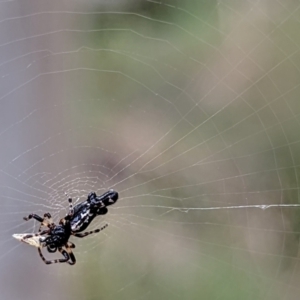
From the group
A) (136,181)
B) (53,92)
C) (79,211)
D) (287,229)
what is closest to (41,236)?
(79,211)

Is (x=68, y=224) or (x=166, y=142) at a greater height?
(x=166, y=142)

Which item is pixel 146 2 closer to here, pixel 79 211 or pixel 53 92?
pixel 53 92

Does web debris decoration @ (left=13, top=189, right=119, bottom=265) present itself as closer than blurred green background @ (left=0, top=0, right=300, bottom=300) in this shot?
Yes

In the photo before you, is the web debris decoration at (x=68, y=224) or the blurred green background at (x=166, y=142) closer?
the web debris decoration at (x=68, y=224)
